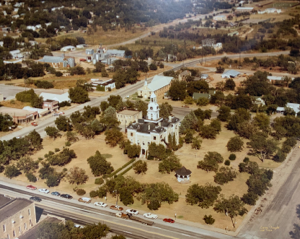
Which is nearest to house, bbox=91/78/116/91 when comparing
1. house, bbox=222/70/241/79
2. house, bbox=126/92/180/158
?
house, bbox=222/70/241/79

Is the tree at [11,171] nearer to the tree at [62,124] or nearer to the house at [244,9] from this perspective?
the tree at [62,124]

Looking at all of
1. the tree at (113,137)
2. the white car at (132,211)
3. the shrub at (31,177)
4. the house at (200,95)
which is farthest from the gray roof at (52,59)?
the white car at (132,211)

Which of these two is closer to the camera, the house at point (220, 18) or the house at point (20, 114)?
the house at point (20, 114)

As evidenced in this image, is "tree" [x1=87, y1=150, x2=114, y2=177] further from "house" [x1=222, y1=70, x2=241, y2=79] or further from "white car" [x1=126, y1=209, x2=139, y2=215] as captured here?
"house" [x1=222, y1=70, x2=241, y2=79]

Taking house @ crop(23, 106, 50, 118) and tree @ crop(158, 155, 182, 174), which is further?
house @ crop(23, 106, 50, 118)

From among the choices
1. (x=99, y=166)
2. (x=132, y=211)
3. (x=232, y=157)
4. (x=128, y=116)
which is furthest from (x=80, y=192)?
(x=128, y=116)

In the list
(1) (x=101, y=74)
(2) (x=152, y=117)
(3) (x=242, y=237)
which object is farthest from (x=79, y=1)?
(3) (x=242, y=237)
